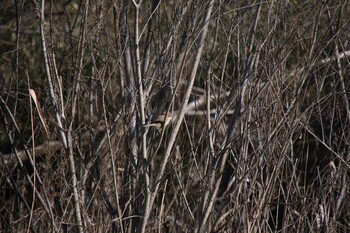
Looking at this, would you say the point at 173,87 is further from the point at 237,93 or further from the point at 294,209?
the point at 294,209

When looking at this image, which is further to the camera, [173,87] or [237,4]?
[237,4]

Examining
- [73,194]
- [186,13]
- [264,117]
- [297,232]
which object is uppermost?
[186,13]

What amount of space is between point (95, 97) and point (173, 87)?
0.78m

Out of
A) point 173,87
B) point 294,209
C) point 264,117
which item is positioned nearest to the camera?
point 173,87

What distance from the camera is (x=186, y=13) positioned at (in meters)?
4.30

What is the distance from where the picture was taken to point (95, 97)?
15.9 feet

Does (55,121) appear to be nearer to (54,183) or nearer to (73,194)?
(73,194)

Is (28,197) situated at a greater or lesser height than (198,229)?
lesser

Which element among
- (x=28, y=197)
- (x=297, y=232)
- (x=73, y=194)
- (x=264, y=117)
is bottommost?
(x=28, y=197)

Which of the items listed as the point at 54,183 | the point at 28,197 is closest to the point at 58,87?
the point at 54,183

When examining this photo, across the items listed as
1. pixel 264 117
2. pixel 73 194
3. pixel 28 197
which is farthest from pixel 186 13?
pixel 28 197

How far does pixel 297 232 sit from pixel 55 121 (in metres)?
1.60

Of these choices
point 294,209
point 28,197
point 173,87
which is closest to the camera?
point 173,87

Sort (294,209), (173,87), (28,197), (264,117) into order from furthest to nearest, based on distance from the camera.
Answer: (28,197) < (294,209) < (264,117) < (173,87)
